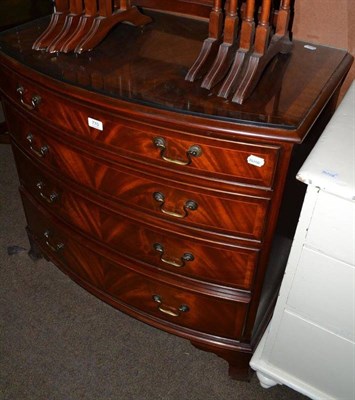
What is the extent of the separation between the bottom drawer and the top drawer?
41cm

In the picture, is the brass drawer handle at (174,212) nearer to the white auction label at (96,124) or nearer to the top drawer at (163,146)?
the top drawer at (163,146)

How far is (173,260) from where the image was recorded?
1326 mm

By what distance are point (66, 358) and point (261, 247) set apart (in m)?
0.89

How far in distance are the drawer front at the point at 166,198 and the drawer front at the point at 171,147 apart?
6 centimetres

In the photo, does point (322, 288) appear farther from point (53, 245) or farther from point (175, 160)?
point (53, 245)

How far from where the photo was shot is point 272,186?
105 cm

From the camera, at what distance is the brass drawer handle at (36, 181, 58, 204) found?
1.51m

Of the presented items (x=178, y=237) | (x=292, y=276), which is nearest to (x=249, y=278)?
(x=292, y=276)

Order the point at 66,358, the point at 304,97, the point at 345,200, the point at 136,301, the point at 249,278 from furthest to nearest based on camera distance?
the point at 66,358
the point at 136,301
the point at 249,278
the point at 304,97
the point at 345,200

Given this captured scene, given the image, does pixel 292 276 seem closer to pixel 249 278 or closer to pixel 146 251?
pixel 249 278

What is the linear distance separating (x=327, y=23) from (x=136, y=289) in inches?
39.4

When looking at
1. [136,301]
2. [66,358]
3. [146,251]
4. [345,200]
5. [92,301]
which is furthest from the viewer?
[92,301]

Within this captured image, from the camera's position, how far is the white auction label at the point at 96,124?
1169mm

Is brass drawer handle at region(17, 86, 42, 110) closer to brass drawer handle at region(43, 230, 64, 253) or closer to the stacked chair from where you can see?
the stacked chair
